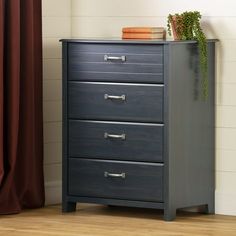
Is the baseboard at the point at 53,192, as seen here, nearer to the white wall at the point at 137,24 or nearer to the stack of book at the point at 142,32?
the white wall at the point at 137,24

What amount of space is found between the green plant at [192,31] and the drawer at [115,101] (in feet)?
0.90

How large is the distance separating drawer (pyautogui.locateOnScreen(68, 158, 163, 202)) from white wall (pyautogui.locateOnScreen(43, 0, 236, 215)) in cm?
38

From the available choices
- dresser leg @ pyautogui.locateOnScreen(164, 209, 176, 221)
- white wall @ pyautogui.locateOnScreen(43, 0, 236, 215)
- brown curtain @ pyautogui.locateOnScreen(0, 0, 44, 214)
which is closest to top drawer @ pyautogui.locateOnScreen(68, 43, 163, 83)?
brown curtain @ pyautogui.locateOnScreen(0, 0, 44, 214)

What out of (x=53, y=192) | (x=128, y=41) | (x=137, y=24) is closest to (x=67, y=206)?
(x=53, y=192)

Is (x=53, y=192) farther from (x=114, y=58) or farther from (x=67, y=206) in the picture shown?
(x=114, y=58)

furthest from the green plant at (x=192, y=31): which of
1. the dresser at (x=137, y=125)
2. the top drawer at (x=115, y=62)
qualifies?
the top drawer at (x=115, y=62)

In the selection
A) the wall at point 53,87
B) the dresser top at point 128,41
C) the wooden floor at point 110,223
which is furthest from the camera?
the wall at point 53,87

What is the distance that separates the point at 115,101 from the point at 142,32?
0.39m

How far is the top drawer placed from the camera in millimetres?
4340

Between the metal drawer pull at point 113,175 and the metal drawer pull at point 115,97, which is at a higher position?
the metal drawer pull at point 115,97

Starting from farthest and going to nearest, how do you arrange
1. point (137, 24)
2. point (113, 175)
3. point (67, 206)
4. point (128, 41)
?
point (137, 24) < point (67, 206) < point (113, 175) < point (128, 41)

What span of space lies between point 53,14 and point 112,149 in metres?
0.89

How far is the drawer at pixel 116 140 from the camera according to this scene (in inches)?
173

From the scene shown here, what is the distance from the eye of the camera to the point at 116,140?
4449 millimetres
